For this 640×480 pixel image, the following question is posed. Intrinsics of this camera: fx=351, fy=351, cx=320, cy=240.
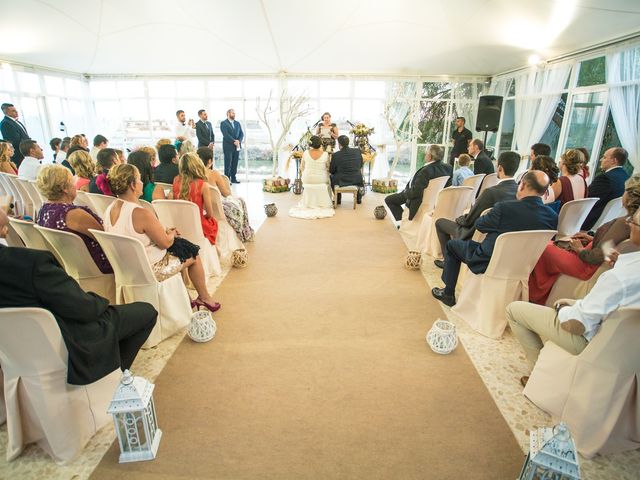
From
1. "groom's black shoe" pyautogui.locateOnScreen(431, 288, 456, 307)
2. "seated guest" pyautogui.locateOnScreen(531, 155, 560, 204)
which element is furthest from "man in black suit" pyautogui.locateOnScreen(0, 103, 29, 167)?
"seated guest" pyautogui.locateOnScreen(531, 155, 560, 204)

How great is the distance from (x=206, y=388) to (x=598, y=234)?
2.81 m

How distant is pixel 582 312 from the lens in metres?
1.56

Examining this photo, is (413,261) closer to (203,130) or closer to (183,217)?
(183,217)

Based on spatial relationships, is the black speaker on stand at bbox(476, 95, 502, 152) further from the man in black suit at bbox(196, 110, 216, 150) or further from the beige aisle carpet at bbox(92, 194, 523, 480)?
the man in black suit at bbox(196, 110, 216, 150)

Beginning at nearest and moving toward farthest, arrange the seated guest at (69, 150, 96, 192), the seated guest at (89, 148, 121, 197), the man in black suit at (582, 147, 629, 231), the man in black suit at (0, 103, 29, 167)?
the seated guest at (89, 148, 121, 197) < the man in black suit at (582, 147, 629, 231) < the seated guest at (69, 150, 96, 192) < the man in black suit at (0, 103, 29, 167)

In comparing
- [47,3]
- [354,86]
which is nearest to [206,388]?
[47,3]

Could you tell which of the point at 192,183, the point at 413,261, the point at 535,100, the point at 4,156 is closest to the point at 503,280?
the point at 413,261

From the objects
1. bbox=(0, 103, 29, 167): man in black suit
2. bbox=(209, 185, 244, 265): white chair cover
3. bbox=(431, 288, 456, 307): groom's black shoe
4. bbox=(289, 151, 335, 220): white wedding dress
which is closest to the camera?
bbox=(431, 288, 456, 307): groom's black shoe

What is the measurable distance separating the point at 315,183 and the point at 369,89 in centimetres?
468

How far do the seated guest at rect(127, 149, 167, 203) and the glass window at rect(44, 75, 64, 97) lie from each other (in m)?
7.69

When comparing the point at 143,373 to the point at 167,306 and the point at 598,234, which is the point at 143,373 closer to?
the point at 167,306

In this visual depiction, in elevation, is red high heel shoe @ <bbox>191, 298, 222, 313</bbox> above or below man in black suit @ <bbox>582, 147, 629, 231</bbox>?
below

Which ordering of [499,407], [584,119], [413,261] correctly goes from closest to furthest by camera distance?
1. [499,407]
2. [413,261]
3. [584,119]

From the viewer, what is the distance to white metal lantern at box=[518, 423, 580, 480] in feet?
4.01
